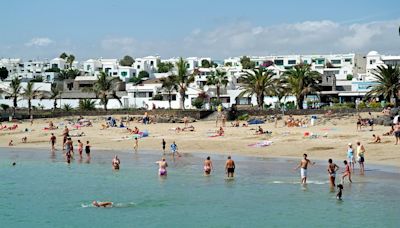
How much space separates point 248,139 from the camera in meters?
41.7

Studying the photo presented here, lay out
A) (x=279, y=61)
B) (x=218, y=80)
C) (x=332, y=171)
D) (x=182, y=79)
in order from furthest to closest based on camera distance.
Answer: (x=279, y=61) < (x=218, y=80) < (x=182, y=79) < (x=332, y=171)

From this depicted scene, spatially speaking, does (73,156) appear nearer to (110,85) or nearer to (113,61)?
(110,85)

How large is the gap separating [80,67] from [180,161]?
115m

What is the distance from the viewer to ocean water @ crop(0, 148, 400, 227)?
1973 centimetres

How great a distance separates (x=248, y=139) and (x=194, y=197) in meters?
18.4

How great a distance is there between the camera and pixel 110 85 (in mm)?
72500

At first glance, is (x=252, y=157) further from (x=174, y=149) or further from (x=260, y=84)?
(x=260, y=84)

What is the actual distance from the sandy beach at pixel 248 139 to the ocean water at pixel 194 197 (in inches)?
117

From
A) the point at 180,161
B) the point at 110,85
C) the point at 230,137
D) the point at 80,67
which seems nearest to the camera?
the point at 180,161

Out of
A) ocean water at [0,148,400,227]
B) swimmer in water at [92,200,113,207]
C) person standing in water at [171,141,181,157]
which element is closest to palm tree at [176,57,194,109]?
person standing in water at [171,141,181,157]

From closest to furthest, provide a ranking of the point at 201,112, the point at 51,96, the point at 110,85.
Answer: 1. the point at 201,112
2. the point at 110,85
3. the point at 51,96

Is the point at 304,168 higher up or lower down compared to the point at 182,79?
lower down

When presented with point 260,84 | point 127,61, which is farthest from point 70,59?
point 260,84

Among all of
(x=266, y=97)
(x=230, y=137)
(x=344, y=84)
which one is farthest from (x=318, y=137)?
(x=344, y=84)
